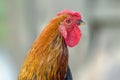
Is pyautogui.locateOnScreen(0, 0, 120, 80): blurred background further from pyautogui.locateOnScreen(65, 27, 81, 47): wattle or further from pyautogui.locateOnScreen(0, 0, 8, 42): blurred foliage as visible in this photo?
pyautogui.locateOnScreen(65, 27, 81, 47): wattle

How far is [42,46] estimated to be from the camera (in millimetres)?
971

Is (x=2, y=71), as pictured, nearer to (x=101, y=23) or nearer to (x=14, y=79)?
(x=14, y=79)

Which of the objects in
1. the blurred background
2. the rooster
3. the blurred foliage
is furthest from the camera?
the blurred foliage

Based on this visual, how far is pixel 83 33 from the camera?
2.18 metres

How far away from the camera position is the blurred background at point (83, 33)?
75.0 inches

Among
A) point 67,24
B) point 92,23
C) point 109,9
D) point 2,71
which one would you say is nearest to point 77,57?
point 92,23

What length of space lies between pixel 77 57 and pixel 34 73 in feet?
3.57

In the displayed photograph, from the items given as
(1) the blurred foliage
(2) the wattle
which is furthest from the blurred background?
(2) the wattle

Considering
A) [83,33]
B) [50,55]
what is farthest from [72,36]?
[83,33]

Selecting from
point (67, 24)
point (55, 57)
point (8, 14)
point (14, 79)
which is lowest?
point (14, 79)

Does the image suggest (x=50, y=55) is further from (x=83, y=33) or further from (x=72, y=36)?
(x=83, y=33)

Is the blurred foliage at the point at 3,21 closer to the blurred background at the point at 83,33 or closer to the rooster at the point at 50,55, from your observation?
the blurred background at the point at 83,33

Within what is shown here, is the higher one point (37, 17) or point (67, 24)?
point (37, 17)

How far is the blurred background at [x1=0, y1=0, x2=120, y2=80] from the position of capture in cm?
191
